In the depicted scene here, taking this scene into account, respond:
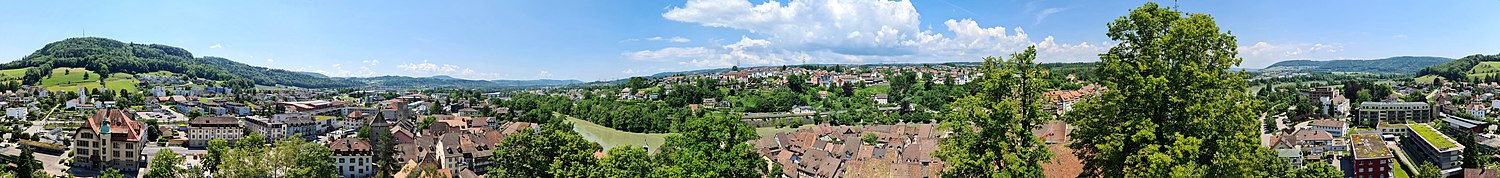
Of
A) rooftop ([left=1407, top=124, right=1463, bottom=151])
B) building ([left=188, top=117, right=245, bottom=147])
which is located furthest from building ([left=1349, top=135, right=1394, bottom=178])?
building ([left=188, top=117, right=245, bottom=147])

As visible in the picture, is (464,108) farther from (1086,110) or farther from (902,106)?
(1086,110)

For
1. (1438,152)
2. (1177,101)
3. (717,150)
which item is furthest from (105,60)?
(1438,152)

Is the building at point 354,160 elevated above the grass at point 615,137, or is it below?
above

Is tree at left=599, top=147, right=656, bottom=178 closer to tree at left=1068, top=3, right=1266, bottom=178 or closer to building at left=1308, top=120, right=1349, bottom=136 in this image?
tree at left=1068, top=3, right=1266, bottom=178

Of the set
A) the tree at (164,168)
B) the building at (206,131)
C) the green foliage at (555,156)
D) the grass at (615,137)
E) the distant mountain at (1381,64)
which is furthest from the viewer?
the distant mountain at (1381,64)

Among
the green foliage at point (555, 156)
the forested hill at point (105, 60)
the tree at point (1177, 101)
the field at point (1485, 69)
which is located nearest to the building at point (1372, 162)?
the green foliage at point (555, 156)

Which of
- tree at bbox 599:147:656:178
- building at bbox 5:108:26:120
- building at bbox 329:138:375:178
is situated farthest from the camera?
building at bbox 5:108:26:120

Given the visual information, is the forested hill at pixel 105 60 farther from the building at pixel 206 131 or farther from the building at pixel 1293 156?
the building at pixel 1293 156
